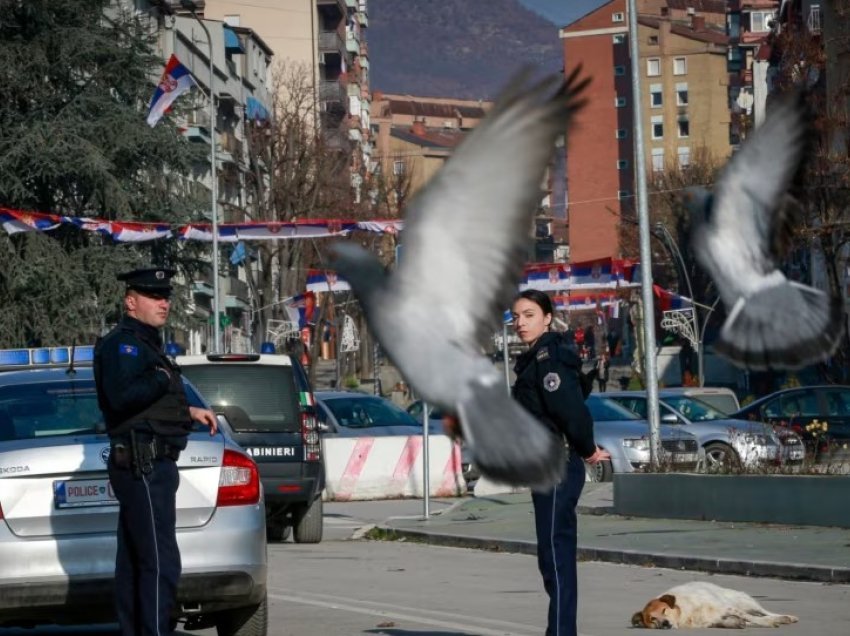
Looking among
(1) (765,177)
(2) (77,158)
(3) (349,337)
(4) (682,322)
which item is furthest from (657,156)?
(1) (765,177)

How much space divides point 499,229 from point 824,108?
95.3 ft

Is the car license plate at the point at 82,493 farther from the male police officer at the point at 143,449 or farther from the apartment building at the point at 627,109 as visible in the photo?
the apartment building at the point at 627,109

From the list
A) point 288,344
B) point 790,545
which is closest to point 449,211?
point 790,545

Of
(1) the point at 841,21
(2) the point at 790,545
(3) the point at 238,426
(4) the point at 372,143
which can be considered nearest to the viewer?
(2) the point at 790,545

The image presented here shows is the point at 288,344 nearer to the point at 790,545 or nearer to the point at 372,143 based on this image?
the point at 790,545

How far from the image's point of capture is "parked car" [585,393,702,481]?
27.0 metres

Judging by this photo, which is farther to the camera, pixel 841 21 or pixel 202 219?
pixel 202 219

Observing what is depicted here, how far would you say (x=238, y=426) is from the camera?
1969cm

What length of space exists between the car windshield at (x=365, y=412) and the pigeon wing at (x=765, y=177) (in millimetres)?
21863

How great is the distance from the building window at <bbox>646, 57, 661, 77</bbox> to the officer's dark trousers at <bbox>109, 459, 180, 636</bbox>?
14521cm

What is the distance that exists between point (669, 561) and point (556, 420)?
7.10 m

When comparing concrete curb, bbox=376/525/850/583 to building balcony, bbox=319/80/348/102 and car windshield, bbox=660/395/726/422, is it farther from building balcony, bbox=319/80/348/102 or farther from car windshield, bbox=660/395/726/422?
building balcony, bbox=319/80/348/102

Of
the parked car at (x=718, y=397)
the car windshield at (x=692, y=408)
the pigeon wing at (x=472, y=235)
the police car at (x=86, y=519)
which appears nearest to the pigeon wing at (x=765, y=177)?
the pigeon wing at (x=472, y=235)

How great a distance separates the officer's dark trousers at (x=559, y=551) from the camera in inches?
399
